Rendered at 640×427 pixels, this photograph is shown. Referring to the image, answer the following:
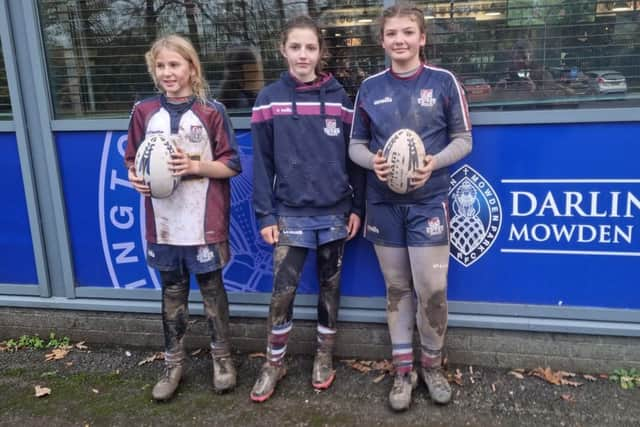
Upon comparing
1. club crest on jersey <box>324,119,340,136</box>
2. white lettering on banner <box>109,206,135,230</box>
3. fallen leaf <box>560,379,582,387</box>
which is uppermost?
club crest on jersey <box>324,119,340,136</box>

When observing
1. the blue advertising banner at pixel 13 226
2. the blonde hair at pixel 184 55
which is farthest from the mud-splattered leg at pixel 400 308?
the blue advertising banner at pixel 13 226

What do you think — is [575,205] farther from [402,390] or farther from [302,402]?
[302,402]

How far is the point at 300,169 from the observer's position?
2.96 meters

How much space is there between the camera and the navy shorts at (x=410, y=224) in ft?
9.40

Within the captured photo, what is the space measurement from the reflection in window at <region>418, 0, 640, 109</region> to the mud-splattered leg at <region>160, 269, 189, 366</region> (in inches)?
74.4

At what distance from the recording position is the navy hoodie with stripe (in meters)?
2.95

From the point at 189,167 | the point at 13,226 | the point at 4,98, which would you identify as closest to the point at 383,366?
the point at 189,167

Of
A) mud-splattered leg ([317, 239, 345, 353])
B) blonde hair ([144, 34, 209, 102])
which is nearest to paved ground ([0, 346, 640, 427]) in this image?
mud-splattered leg ([317, 239, 345, 353])

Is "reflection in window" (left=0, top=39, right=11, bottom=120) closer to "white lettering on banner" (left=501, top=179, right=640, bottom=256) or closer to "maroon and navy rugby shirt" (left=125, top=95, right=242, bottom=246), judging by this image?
"maroon and navy rugby shirt" (left=125, top=95, right=242, bottom=246)

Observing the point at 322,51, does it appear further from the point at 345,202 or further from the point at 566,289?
the point at 566,289

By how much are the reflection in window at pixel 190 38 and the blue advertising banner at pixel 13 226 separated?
1.46 feet

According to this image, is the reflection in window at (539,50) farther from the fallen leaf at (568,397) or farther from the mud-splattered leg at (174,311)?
the mud-splattered leg at (174,311)

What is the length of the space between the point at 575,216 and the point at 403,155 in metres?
1.18

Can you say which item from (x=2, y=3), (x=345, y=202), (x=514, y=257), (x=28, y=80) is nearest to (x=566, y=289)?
(x=514, y=257)
